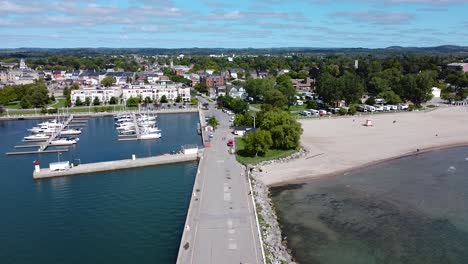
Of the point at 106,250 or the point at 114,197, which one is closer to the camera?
the point at 106,250

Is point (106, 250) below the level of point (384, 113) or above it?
below

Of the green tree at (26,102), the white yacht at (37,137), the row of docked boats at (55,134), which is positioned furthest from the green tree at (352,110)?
the green tree at (26,102)

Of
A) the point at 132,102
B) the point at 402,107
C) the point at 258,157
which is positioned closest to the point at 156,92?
the point at 132,102

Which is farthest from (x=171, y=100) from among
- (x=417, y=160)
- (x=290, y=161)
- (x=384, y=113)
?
(x=417, y=160)

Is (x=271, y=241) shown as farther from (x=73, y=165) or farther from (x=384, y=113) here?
(x=384, y=113)

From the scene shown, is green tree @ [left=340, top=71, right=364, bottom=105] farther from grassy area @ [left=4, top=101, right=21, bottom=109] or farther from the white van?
grassy area @ [left=4, top=101, right=21, bottom=109]

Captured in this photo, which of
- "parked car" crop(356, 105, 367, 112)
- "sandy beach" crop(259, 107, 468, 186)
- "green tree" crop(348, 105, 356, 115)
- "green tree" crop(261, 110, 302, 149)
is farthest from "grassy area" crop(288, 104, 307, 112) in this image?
"green tree" crop(261, 110, 302, 149)
